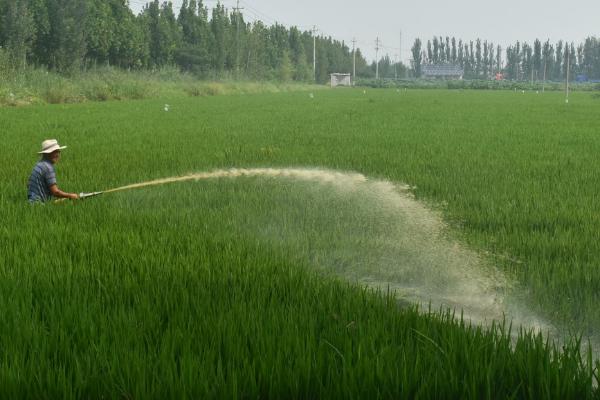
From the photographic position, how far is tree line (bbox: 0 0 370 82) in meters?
34.7

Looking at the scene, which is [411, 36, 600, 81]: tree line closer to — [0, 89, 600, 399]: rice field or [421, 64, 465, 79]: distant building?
[421, 64, 465, 79]: distant building

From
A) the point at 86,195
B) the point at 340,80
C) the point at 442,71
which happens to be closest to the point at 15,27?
the point at 86,195

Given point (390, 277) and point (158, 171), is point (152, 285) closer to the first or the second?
point (390, 277)

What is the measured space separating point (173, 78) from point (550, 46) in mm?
105686

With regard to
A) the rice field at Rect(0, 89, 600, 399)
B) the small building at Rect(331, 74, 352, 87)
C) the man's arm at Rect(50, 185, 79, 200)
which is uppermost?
the small building at Rect(331, 74, 352, 87)

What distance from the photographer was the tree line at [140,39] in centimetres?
3469

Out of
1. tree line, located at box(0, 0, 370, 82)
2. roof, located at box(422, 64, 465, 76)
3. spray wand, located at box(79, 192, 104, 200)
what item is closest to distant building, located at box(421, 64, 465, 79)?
roof, located at box(422, 64, 465, 76)

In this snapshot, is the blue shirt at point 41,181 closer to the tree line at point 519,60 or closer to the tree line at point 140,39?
the tree line at point 140,39

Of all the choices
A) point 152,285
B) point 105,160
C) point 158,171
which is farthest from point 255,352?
point 105,160

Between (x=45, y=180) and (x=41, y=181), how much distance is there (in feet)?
0.20

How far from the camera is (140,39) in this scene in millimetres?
46781

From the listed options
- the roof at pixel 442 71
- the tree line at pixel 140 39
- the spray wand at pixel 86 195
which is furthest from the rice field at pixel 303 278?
the roof at pixel 442 71

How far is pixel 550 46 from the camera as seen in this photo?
128250mm

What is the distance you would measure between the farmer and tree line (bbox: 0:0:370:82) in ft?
75.4
